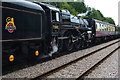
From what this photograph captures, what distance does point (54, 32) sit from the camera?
9.94 metres

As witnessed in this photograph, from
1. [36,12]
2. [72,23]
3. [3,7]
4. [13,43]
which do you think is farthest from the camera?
[72,23]

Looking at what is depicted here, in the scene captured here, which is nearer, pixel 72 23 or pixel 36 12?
pixel 36 12

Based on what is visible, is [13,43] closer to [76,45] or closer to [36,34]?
[36,34]

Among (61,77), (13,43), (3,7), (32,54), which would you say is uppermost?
(3,7)

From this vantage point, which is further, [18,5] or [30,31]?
[30,31]

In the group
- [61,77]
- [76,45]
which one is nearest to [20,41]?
[61,77]

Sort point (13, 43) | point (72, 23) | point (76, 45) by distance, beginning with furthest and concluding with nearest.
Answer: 1. point (76, 45)
2. point (72, 23)
3. point (13, 43)

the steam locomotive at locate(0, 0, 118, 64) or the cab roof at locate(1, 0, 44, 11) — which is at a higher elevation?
the cab roof at locate(1, 0, 44, 11)

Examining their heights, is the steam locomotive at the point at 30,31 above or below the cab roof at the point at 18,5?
below

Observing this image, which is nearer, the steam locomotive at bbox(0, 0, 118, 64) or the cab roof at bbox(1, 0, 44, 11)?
Answer: the cab roof at bbox(1, 0, 44, 11)

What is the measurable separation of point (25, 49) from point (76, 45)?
7.62m

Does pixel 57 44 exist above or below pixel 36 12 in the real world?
below

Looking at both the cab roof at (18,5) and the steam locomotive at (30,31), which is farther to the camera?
the steam locomotive at (30,31)

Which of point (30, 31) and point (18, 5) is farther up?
point (18, 5)
